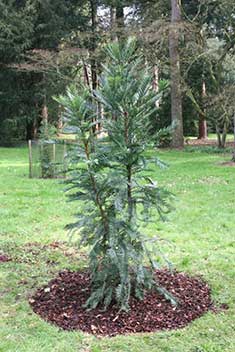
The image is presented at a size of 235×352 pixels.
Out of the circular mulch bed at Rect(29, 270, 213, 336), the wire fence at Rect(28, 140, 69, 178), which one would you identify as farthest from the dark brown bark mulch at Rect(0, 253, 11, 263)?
the wire fence at Rect(28, 140, 69, 178)

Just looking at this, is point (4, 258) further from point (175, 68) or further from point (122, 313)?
point (175, 68)

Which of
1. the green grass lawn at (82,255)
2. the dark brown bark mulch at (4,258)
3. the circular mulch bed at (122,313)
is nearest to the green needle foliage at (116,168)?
the circular mulch bed at (122,313)

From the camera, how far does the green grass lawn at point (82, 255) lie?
2762 millimetres

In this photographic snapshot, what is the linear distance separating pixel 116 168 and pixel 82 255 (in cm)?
164

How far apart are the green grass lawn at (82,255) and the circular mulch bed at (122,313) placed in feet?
0.27

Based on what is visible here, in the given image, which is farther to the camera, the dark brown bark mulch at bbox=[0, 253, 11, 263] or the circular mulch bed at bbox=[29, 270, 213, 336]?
the dark brown bark mulch at bbox=[0, 253, 11, 263]

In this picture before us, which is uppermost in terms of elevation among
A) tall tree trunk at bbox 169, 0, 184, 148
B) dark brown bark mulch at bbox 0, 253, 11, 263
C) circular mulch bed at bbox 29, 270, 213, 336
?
tall tree trunk at bbox 169, 0, 184, 148

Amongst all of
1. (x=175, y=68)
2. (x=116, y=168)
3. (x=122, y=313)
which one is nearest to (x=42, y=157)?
(x=116, y=168)

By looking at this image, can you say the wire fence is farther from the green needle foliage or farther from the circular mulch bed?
the green needle foliage

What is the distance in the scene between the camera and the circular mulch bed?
116 inches

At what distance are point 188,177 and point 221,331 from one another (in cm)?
654

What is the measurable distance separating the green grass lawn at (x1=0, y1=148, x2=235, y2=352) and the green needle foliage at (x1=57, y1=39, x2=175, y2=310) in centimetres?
40

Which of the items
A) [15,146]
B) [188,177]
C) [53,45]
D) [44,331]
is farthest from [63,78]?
[44,331]

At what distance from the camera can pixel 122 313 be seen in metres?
3.08
